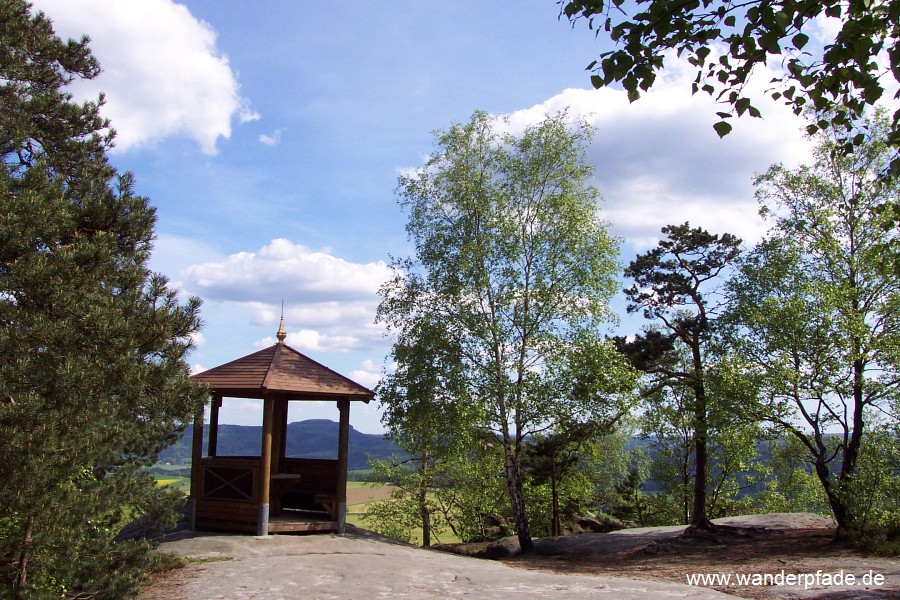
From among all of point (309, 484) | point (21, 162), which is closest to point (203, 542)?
point (309, 484)

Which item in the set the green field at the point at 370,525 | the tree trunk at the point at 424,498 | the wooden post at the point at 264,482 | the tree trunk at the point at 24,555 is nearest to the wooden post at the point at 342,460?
the wooden post at the point at 264,482

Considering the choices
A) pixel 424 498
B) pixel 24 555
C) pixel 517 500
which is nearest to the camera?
pixel 24 555

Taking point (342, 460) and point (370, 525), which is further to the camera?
point (370, 525)

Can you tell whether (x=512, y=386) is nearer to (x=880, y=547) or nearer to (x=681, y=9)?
(x=880, y=547)

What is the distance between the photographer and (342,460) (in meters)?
14.0

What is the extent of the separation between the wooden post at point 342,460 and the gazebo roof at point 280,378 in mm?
383

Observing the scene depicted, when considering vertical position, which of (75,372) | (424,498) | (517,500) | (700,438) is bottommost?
(424,498)

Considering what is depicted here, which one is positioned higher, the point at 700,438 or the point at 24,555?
the point at 700,438

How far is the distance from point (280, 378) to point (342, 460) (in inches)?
89.9

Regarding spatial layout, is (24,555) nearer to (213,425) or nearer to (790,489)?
(213,425)

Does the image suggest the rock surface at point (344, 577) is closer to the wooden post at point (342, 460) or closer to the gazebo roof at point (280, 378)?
the wooden post at point (342, 460)

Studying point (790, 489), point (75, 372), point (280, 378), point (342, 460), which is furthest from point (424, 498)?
point (75, 372)

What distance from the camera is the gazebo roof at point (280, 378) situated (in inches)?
516

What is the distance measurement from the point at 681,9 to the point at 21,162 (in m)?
9.86
